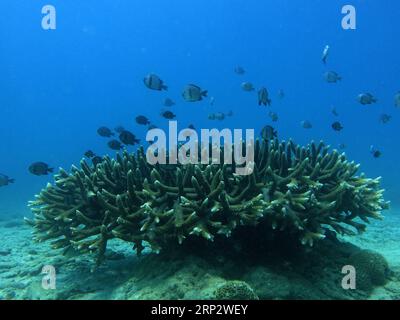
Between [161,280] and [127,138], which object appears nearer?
[161,280]

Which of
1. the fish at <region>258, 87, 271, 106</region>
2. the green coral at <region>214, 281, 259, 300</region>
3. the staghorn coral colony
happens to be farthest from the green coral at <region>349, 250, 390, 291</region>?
the fish at <region>258, 87, 271, 106</region>

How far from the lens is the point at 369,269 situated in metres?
5.60

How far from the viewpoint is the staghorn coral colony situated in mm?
5145

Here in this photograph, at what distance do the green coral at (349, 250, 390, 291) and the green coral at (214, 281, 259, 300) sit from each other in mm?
1980

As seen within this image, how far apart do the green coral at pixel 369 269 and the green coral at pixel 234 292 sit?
1.98m

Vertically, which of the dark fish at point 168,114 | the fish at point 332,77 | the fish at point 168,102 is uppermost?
the fish at point 332,77

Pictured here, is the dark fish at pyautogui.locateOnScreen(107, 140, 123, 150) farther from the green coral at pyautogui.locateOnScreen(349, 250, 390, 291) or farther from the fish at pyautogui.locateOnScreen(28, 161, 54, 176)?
the green coral at pyautogui.locateOnScreen(349, 250, 390, 291)

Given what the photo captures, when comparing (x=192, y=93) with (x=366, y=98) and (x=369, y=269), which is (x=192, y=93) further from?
(x=369, y=269)

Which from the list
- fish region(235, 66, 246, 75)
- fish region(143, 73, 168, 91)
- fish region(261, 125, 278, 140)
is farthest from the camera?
fish region(235, 66, 246, 75)

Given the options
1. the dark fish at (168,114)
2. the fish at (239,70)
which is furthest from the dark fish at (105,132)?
the fish at (239,70)

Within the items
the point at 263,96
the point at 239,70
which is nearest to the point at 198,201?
the point at 263,96

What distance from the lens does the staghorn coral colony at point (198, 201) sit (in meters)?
5.14

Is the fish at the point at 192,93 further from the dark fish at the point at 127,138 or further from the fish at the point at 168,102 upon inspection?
the fish at the point at 168,102

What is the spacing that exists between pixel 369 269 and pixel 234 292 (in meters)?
2.42
